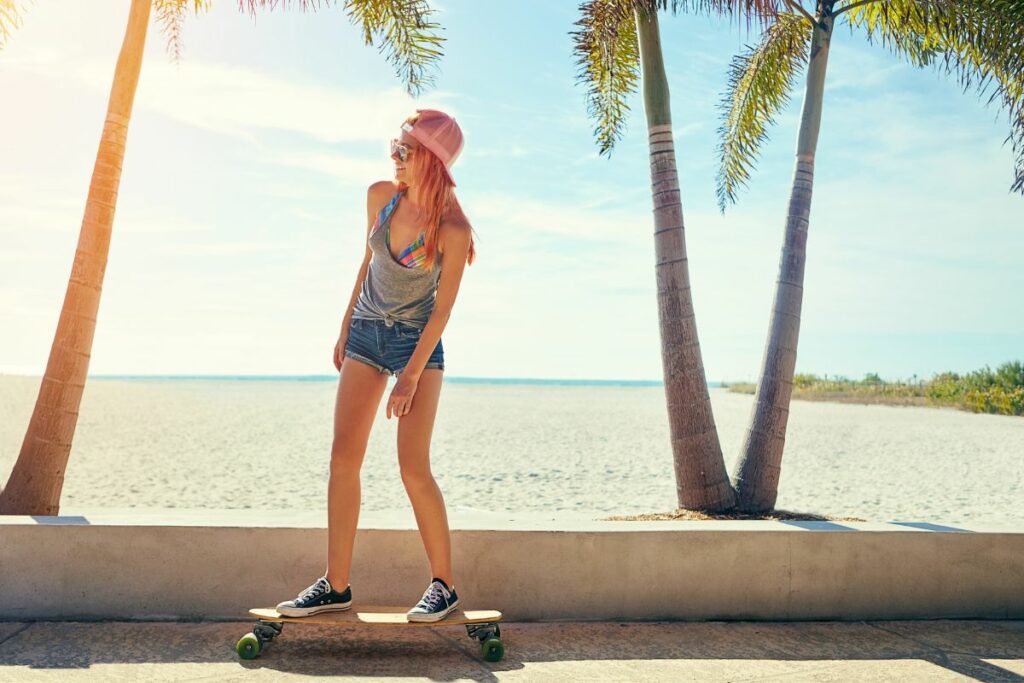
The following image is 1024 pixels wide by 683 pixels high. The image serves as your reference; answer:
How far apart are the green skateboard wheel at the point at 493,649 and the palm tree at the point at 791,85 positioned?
13.5 feet

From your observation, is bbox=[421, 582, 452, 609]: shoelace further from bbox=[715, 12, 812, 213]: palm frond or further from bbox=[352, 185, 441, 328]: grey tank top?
bbox=[715, 12, 812, 213]: palm frond

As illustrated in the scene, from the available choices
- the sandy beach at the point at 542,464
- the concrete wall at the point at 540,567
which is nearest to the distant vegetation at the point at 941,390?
the sandy beach at the point at 542,464

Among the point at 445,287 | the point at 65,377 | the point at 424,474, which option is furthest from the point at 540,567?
the point at 65,377

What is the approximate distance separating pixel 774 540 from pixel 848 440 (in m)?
21.4

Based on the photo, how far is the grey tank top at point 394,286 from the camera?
14.1 feet

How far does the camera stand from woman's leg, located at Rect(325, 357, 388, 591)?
13.9 ft

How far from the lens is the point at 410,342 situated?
4.32m

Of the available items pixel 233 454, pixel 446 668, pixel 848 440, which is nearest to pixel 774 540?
pixel 446 668

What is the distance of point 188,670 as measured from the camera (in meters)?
4.00

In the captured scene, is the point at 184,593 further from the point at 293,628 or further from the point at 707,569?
the point at 707,569

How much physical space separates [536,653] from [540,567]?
551 millimetres

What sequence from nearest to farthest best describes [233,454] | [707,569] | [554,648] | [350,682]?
[350,682] → [554,648] → [707,569] → [233,454]

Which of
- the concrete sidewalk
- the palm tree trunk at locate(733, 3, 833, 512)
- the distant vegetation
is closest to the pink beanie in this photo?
the concrete sidewalk

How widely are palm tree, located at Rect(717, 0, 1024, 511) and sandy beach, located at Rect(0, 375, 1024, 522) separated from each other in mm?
2148
